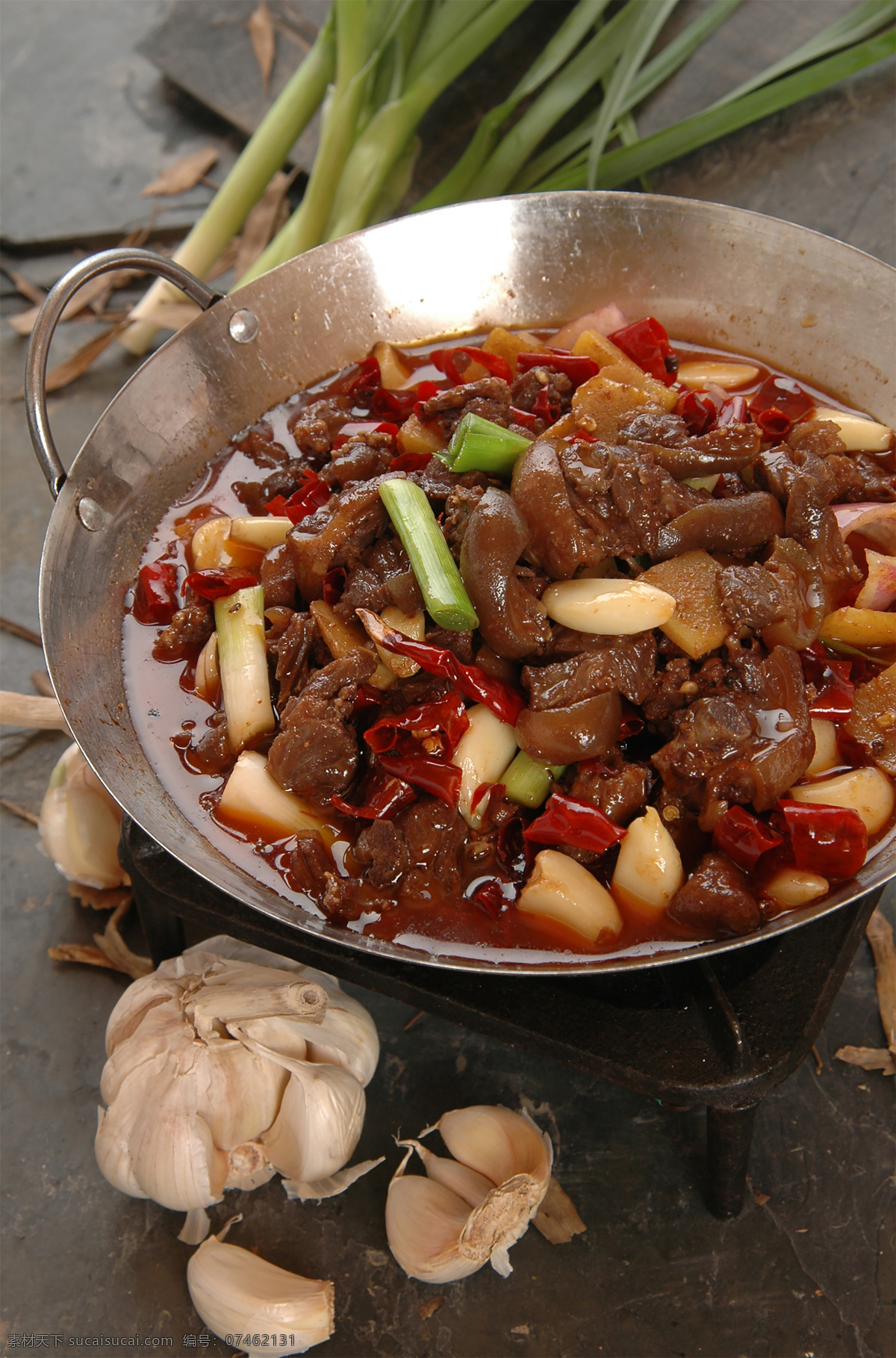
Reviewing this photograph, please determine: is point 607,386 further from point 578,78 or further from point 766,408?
point 578,78

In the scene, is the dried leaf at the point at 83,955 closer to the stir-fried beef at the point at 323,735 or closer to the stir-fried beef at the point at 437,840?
the stir-fried beef at the point at 323,735

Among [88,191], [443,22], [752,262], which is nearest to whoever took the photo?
[752,262]

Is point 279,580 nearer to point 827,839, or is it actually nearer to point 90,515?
point 90,515

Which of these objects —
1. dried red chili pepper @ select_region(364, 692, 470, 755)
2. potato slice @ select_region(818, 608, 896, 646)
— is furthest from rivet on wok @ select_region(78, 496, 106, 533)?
Answer: potato slice @ select_region(818, 608, 896, 646)

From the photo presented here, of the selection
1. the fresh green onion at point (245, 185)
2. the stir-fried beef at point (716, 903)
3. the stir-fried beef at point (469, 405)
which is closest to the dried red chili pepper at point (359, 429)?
the stir-fried beef at point (469, 405)

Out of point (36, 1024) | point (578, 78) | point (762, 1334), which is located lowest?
point (762, 1334)

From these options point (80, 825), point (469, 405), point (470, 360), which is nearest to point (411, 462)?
point (469, 405)

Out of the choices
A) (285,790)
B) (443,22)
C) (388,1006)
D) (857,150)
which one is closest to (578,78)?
(443,22)
